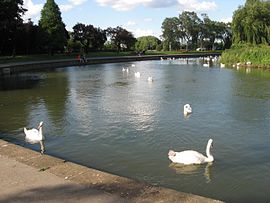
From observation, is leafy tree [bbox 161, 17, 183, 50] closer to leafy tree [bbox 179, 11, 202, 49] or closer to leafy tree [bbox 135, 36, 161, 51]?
leafy tree [bbox 179, 11, 202, 49]

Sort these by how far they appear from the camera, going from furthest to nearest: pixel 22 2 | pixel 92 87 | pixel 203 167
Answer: pixel 22 2 < pixel 92 87 < pixel 203 167

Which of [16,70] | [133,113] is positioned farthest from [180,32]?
[133,113]

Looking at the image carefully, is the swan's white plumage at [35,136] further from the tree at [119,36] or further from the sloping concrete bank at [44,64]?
the tree at [119,36]

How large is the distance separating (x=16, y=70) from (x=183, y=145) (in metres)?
36.0

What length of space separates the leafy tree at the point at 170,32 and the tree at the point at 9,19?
218 ft

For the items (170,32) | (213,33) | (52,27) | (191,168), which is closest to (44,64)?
(52,27)

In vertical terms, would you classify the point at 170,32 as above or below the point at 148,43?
above

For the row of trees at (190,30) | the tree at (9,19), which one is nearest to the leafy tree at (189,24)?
the row of trees at (190,30)

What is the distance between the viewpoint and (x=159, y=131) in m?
13.8

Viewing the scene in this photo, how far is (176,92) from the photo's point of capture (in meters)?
24.8

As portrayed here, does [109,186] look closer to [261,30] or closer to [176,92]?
[176,92]

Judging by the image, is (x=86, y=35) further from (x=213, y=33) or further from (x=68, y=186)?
(x=68, y=186)

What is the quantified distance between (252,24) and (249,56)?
29.4ft

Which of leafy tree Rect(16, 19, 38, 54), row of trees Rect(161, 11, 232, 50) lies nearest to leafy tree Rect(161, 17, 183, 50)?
row of trees Rect(161, 11, 232, 50)
